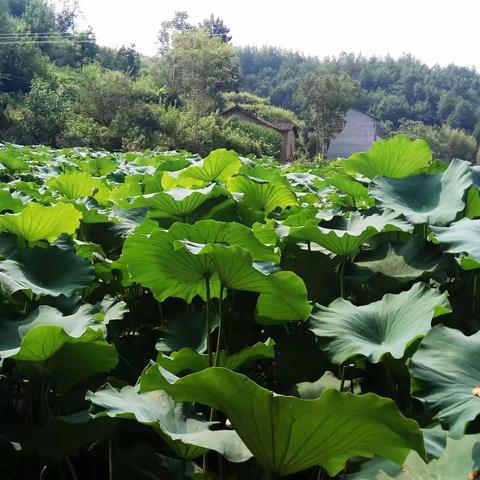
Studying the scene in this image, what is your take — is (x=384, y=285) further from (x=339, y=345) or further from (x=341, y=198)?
(x=341, y=198)

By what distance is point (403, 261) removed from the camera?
929 mm

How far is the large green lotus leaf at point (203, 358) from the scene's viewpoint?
737 millimetres

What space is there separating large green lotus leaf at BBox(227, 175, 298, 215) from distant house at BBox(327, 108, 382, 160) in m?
51.8

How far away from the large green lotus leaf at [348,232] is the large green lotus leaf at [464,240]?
0.11 meters

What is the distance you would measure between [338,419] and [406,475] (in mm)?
94

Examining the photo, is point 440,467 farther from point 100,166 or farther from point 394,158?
point 100,166

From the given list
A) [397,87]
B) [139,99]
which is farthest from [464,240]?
[397,87]

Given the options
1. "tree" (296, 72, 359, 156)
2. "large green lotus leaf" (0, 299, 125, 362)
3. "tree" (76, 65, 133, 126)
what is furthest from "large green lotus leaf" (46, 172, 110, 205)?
"tree" (296, 72, 359, 156)

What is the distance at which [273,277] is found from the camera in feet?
2.50

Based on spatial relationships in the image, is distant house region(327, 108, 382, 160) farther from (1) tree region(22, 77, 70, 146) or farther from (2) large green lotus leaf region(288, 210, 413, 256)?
(2) large green lotus leaf region(288, 210, 413, 256)

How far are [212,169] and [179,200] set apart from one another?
0.47 m

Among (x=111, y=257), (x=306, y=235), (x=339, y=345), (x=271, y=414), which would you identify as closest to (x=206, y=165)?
(x=111, y=257)

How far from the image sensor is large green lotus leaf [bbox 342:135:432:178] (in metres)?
1.29

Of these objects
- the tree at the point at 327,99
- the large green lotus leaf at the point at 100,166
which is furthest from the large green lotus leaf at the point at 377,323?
the tree at the point at 327,99
